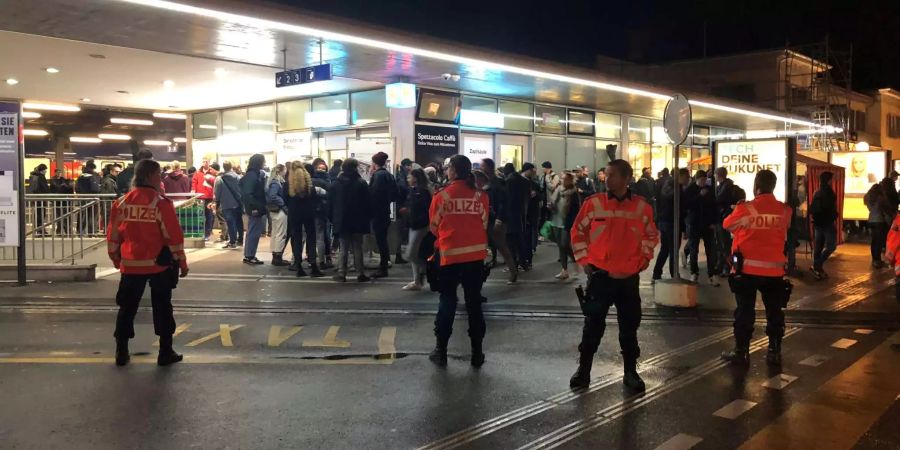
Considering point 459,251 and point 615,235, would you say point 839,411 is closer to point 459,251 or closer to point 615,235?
point 615,235

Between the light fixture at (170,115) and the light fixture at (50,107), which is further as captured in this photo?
the light fixture at (170,115)

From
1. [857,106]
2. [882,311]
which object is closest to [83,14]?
[882,311]

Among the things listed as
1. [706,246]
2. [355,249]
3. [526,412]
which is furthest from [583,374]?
[706,246]

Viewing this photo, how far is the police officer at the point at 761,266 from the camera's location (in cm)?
633

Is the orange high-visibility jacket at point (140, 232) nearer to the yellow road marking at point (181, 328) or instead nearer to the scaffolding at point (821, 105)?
the yellow road marking at point (181, 328)

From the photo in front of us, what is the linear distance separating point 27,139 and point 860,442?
102 feet

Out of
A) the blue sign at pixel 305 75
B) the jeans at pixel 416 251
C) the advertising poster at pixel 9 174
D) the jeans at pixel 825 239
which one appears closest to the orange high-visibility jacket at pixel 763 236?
the jeans at pixel 416 251

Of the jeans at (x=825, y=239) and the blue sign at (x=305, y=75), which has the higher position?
the blue sign at (x=305, y=75)

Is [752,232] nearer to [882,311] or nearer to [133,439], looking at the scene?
[882,311]

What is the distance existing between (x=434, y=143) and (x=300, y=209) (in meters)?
7.23

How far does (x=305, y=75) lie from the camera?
502 inches

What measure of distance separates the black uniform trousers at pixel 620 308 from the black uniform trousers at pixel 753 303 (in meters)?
1.42

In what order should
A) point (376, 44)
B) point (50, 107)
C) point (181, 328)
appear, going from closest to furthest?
point (181, 328) < point (376, 44) < point (50, 107)

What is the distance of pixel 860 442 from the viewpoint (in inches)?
178
